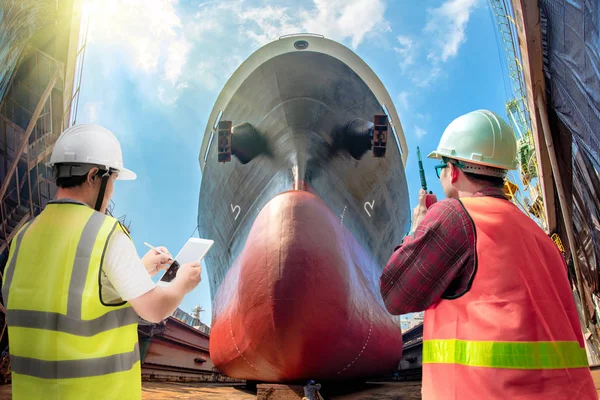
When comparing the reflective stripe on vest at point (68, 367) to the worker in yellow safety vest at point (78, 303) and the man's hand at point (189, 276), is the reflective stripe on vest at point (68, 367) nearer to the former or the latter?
the worker in yellow safety vest at point (78, 303)

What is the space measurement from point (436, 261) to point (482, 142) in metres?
0.56

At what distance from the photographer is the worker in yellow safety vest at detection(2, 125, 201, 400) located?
110cm

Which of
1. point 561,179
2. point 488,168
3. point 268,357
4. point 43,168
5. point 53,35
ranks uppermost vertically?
point 53,35

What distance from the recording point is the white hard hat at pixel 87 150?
139 cm

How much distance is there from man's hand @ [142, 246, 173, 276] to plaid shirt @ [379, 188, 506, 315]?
0.86 meters

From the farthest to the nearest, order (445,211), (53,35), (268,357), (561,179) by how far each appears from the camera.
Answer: (53,35), (561,179), (268,357), (445,211)

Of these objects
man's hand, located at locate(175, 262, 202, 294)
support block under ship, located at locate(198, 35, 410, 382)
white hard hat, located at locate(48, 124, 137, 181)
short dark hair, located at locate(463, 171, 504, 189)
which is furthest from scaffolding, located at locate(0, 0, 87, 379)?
short dark hair, located at locate(463, 171, 504, 189)

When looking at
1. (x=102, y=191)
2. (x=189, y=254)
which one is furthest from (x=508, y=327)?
(x=102, y=191)

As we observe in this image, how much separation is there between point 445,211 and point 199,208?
7677 mm

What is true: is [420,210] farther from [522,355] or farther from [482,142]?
[522,355]

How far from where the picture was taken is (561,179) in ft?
16.3

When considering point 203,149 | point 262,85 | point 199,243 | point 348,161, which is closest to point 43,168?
point 203,149

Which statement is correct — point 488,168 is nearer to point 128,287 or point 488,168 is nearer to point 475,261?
point 475,261

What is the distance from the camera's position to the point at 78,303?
1.13 metres
